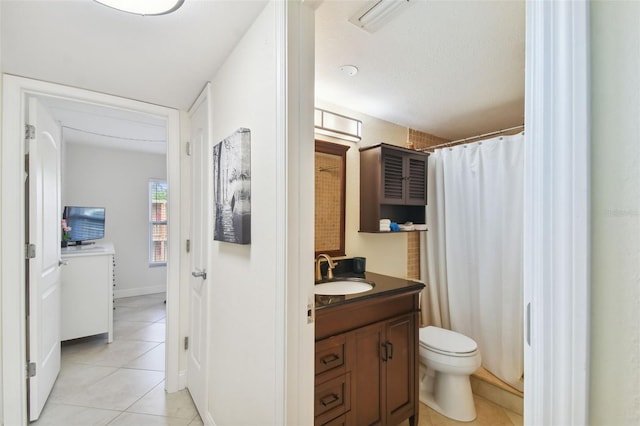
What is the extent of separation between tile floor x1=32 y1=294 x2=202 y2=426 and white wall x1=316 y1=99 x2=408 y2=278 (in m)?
1.70

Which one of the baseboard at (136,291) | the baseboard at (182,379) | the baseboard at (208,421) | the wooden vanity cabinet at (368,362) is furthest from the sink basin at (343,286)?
the baseboard at (136,291)

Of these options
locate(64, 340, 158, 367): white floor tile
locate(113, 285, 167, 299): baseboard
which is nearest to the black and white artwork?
locate(64, 340, 158, 367): white floor tile

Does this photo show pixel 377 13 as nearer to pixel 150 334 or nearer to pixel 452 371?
pixel 452 371

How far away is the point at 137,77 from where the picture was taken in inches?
69.1

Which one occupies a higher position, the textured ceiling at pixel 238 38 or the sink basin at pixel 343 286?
the textured ceiling at pixel 238 38

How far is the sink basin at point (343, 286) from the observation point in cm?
194

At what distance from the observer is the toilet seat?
203 centimetres

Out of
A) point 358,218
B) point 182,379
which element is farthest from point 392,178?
point 182,379

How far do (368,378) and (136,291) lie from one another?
4.52 meters

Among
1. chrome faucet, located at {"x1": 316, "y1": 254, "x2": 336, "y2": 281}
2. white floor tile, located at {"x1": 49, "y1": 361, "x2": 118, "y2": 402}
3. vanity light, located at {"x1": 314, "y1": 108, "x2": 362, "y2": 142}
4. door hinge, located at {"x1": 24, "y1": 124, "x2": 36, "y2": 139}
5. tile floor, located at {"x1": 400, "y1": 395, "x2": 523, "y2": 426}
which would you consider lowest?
tile floor, located at {"x1": 400, "y1": 395, "x2": 523, "y2": 426}

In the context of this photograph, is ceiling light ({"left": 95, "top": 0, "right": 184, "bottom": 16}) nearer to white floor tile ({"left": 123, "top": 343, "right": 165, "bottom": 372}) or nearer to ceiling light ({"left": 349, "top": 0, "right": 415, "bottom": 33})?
ceiling light ({"left": 349, "top": 0, "right": 415, "bottom": 33})

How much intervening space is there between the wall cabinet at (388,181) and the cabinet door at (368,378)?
987mm

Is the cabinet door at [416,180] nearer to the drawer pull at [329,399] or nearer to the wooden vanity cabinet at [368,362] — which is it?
the wooden vanity cabinet at [368,362]

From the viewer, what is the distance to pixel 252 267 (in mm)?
1275
